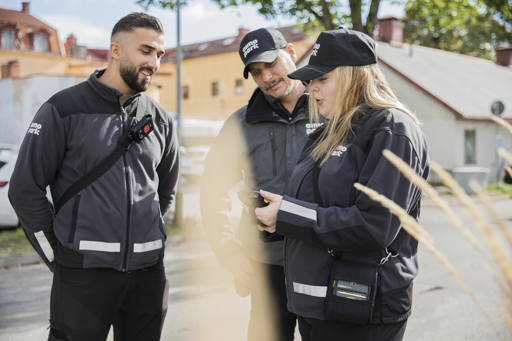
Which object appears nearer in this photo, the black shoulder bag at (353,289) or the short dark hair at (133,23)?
the black shoulder bag at (353,289)

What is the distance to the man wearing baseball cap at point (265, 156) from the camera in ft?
8.90

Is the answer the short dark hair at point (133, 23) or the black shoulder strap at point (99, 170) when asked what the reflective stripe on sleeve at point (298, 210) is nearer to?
the black shoulder strap at point (99, 170)

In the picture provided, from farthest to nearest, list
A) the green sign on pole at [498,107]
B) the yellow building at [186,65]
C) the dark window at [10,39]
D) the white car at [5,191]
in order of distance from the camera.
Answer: the dark window at [10,39] < the yellow building at [186,65] < the green sign on pole at [498,107] < the white car at [5,191]

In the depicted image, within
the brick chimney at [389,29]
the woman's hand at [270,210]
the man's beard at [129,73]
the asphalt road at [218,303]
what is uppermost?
the brick chimney at [389,29]

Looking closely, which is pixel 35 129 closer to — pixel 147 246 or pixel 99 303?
pixel 147 246

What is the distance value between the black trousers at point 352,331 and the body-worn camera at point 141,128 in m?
1.28

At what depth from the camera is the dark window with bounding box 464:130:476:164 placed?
69.4 feet

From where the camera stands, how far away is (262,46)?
274 cm

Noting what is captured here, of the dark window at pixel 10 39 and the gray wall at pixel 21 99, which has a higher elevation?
the dark window at pixel 10 39

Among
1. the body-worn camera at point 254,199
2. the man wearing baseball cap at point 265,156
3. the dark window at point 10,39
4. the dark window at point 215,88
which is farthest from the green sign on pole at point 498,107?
the dark window at point 10,39

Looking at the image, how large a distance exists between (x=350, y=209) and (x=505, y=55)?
3472cm

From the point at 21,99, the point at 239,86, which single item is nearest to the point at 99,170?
the point at 21,99

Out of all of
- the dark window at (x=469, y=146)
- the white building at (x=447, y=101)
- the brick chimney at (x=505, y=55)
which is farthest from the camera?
the brick chimney at (x=505, y=55)

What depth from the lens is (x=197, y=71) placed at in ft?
131
